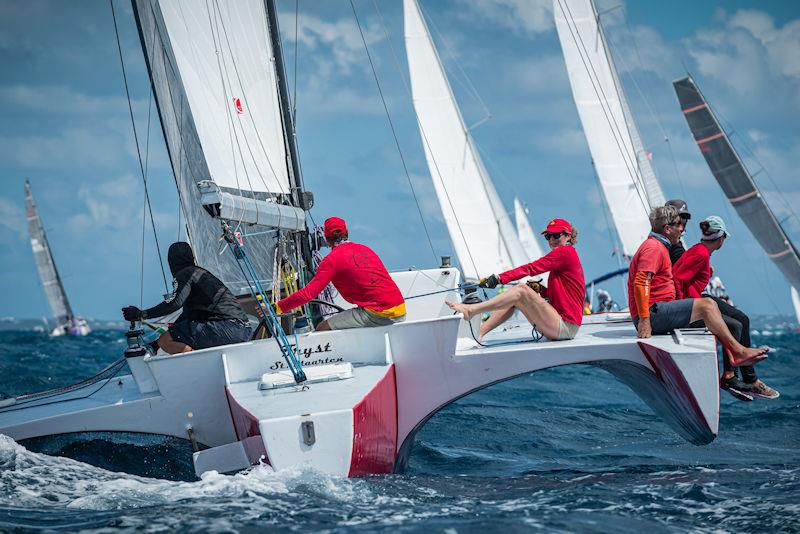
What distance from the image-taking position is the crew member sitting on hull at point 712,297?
597cm

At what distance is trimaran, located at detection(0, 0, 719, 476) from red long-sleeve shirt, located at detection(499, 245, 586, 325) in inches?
11.1

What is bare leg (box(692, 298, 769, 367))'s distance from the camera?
5.87 m

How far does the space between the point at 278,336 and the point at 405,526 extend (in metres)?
2.28

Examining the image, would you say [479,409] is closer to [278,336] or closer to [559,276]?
[559,276]

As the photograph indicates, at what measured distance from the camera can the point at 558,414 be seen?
31.7ft

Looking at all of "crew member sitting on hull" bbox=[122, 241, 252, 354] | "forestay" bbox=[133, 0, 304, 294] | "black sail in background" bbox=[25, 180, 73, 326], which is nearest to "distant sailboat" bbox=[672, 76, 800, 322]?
"forestay" bbox=[133, 0, 304, 294]

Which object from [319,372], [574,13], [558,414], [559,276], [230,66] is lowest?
[558,414]

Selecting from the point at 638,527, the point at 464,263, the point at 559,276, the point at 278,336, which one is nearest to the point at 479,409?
the point at 559,276

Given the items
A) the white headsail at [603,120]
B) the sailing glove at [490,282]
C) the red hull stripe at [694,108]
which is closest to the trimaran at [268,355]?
the sailing glove at [490,282]

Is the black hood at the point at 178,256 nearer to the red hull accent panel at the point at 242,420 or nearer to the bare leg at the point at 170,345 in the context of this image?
the bare leg at the point at 170,345

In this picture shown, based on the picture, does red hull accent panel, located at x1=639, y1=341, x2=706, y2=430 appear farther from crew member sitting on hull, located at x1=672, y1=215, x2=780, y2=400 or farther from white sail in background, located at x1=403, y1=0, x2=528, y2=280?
white sail in background, located at x1=403, y1=0, x2=528, y2=280

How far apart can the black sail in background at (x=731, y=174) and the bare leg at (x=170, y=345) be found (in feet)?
53.8

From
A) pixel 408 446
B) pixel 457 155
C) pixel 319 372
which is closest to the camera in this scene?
pixel 319 372

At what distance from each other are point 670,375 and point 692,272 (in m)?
1.02
